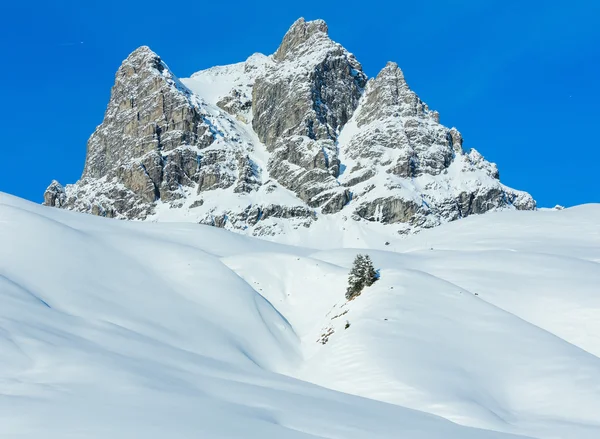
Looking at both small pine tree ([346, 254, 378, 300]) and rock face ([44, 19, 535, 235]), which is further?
rock face ([44, 19, 535, 235])

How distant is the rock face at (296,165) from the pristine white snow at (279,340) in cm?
11128

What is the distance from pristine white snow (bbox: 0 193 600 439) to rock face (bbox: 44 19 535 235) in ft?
365

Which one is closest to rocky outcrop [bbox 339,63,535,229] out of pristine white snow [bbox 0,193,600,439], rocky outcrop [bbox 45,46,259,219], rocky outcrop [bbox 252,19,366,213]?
rocky outcrop [bbox 252,19,366,213]

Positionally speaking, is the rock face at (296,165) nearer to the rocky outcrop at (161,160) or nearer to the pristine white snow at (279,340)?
the rocky outcrop at (161,160)

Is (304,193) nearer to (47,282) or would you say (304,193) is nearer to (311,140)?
(311,140)

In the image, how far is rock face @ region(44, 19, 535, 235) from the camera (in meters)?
157

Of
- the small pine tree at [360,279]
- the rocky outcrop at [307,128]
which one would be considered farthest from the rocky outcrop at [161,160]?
the small pine tree at [360,279]

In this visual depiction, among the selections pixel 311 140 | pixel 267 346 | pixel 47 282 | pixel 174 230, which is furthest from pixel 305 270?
pixel 311 140

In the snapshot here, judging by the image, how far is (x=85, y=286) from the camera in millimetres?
25578

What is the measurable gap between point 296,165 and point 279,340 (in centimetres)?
14689

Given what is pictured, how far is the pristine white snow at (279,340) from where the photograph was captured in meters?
11.7

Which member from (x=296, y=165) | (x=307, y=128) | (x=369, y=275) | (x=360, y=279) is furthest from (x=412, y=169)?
(x=360, y=279)

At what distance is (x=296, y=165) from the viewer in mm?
174125

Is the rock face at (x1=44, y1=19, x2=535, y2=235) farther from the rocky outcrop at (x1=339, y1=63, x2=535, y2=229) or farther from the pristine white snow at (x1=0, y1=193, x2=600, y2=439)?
the pristine white snow at (x1=0, y1=193, x2=600, y2=439)
